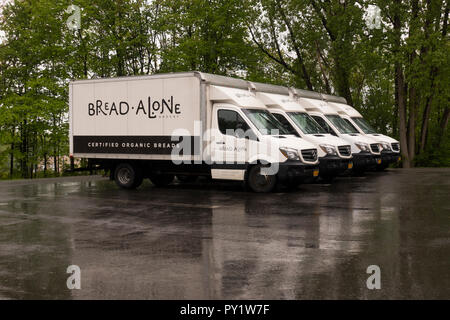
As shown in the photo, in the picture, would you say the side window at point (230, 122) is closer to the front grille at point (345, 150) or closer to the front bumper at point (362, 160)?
the front grille at point (345, 150)

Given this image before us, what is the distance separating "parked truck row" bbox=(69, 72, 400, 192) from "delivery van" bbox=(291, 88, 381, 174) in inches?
40.2

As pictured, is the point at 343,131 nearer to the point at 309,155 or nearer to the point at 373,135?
the point at 373,135

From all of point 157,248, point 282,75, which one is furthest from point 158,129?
point 282,75

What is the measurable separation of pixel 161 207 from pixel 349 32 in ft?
57.5

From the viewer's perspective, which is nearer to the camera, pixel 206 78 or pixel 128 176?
pixel 206 78

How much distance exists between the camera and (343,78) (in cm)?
2950

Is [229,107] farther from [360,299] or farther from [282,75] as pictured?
[282,75]

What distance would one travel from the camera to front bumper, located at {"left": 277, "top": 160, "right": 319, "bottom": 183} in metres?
14.7

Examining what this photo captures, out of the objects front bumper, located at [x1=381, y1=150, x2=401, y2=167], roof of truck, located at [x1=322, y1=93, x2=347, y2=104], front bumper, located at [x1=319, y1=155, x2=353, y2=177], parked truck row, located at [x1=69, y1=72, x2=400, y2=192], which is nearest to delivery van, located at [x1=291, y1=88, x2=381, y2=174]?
front bumper, located at [x1=381, y1=150, x2=401, y2=167]

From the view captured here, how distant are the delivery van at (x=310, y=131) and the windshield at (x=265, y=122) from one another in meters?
0.66

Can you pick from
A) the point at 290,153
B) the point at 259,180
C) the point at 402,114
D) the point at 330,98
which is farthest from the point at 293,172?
the point at 402,114

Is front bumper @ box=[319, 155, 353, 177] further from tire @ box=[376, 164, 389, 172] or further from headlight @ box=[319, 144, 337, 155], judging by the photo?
tire @ box=[376, 164, 389, 172]

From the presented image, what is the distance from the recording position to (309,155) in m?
15.3

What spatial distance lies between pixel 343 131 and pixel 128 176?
8.27 metres
